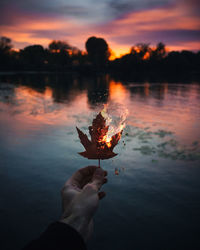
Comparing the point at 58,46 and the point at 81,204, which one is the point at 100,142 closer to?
the point at 81,204

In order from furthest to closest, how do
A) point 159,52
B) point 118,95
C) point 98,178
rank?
point 159,52
point 118,95
point 98,178

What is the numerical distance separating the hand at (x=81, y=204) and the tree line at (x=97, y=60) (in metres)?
101

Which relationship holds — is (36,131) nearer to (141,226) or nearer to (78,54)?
(141,226)

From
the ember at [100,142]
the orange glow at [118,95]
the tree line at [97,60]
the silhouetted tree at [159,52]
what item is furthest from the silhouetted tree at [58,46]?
the ember at [100,142]

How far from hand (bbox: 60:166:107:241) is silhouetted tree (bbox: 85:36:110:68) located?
410ft

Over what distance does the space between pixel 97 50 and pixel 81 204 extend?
14724 cm

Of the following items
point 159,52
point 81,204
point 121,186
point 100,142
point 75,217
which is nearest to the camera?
point 75,217

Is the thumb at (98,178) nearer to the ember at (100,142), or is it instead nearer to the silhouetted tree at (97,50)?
the ember at (100,142)

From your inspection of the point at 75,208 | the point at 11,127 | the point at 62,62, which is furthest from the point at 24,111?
the point at 62,62

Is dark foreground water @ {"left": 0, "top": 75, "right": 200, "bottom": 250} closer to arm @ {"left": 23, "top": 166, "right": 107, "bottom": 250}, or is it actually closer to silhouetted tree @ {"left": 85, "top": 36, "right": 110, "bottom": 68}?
arm @ {"left": 23, "top": 166, "right": 107, "bottom": 250}

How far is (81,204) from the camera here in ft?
6.15

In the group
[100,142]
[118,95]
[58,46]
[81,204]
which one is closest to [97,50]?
[58,46]

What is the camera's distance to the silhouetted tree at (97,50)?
12632 centimetres

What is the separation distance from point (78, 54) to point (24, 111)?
127 metres
